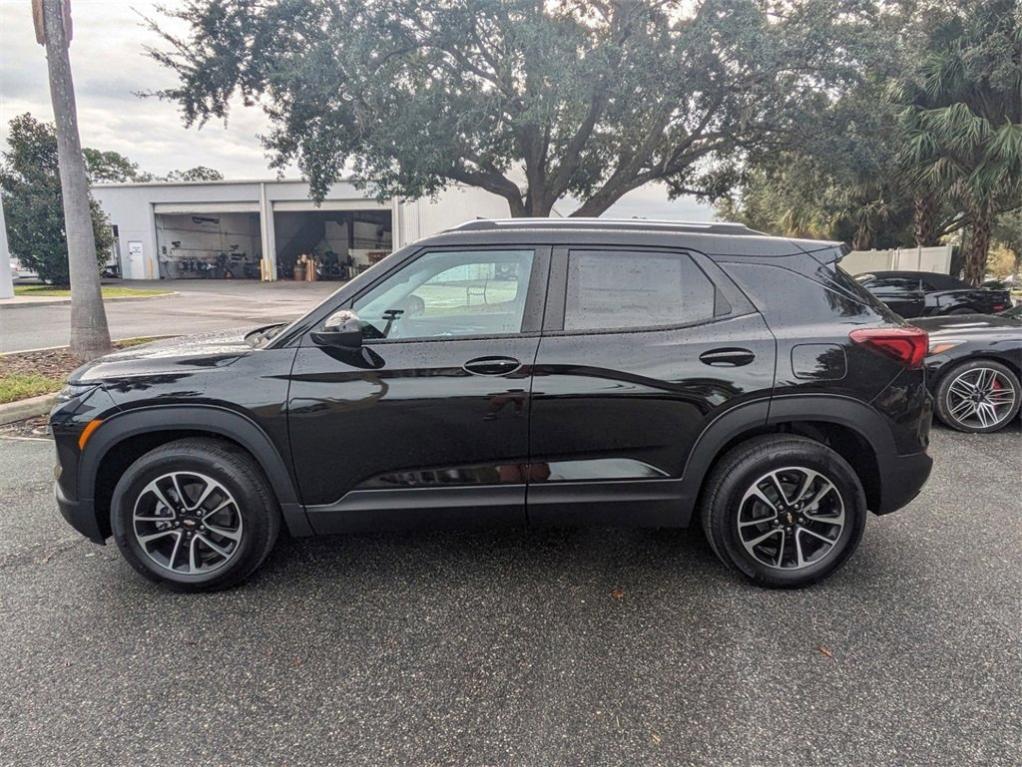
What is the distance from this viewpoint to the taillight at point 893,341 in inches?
118

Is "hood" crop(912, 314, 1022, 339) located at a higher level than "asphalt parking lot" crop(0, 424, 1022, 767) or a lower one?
higher

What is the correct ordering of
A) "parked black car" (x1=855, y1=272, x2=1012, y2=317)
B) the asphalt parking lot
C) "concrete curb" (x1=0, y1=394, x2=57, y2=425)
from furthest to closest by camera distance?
"parked black car" (x1=855, y1=272, x2=1012, y2=317) < "concrete curb" (x1=0, y1=394, x2=57, y2=425) < the asphalt parking lot

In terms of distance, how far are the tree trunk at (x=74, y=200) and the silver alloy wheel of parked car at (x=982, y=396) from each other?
9.89 meters

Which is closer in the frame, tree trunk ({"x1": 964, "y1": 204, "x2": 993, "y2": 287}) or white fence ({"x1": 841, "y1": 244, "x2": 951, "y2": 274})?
tree trunk ({"x1": 964, "y1": 204, "x2": 993, "y2": 287})

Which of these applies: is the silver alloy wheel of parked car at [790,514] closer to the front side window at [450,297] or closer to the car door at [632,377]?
the car door at [632,377]

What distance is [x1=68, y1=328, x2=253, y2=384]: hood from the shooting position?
298 centimetres

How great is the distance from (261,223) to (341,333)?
35184 millimetres

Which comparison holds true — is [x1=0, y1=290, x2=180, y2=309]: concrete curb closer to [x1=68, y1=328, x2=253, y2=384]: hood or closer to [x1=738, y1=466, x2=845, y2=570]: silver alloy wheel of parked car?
[x1=68, y1=328, x2=253, y2=384]: hood

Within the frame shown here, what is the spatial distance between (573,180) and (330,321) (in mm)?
16400

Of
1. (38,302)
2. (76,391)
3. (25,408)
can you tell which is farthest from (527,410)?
A: (38,302)

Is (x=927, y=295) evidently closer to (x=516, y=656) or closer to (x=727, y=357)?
(x=727, y=357)

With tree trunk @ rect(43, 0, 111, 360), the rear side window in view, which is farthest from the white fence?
tree trunk @ rect(43, 0, 111, 360)

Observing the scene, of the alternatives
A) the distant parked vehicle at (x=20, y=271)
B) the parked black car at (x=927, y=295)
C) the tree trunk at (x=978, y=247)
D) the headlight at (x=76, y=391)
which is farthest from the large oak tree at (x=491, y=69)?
the distant parked vehicle at (x=20, y=271)

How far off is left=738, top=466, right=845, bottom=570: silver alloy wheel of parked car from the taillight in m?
0.66
